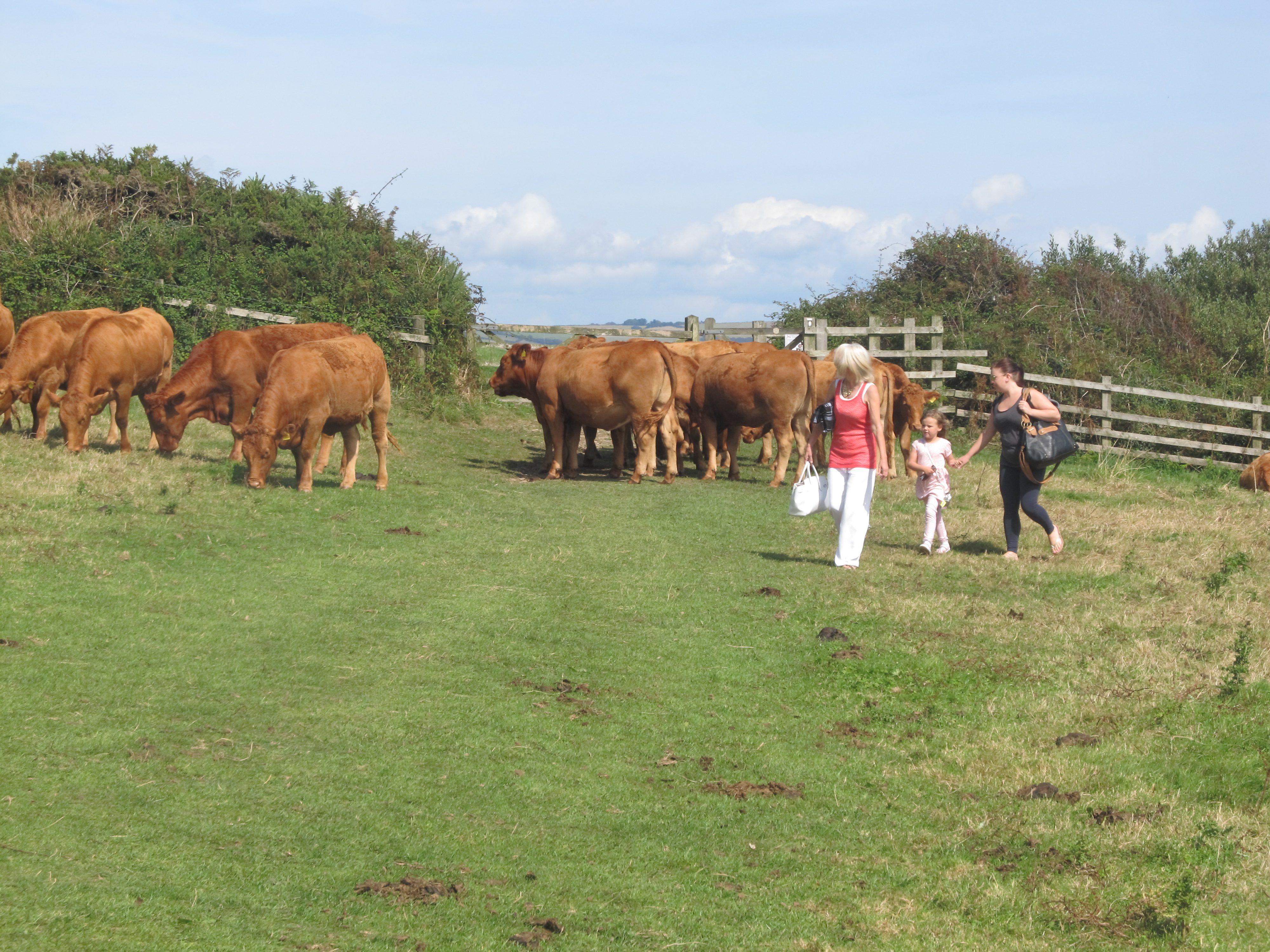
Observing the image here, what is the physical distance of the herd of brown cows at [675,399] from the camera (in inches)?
648

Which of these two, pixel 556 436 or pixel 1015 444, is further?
pixel 556 436

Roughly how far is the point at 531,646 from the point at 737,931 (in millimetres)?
3871

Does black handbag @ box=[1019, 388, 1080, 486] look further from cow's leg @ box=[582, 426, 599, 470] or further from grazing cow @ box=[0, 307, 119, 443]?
grazing cow @ box=[0, 307, 119, 443]

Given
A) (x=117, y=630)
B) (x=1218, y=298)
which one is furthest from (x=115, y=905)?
(x=1218, y=298)

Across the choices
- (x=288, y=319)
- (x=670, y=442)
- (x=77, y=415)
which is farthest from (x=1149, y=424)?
(x=77, y=415)

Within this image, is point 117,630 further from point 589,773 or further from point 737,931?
point 737,931

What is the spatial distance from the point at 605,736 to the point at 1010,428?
19.7 ft

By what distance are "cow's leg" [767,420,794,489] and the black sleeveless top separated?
5315mm

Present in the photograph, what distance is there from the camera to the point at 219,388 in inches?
592

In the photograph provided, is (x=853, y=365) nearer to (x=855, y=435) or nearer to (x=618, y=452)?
(x=855, y=435)

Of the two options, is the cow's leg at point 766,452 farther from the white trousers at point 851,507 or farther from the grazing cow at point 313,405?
the white trousers at point 851,507

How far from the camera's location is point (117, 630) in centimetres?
781

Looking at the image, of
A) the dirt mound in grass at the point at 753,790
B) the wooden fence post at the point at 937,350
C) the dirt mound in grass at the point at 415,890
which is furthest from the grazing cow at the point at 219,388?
the wooden fence post at the point at 937,350

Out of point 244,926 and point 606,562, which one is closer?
point 244,926
